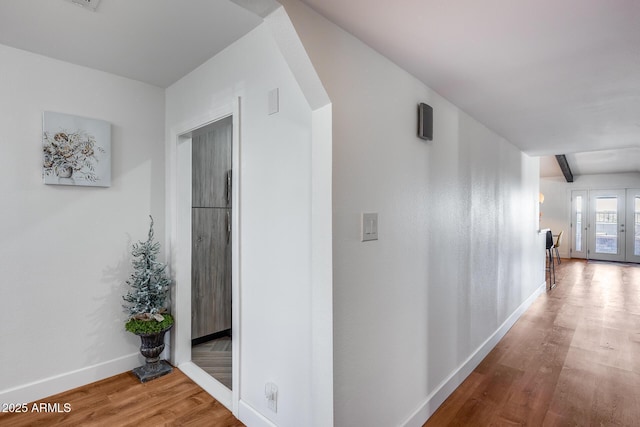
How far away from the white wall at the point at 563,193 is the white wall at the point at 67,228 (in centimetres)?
1088

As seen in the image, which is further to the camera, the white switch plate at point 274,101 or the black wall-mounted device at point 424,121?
the black wall-mounted device at point 424,121

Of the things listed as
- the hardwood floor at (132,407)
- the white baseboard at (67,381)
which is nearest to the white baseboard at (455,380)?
the hardwood floor at (132,407)

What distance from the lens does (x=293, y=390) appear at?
175 cm

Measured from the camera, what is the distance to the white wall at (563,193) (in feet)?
29.3

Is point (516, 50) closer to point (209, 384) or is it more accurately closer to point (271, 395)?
point (271, 395)

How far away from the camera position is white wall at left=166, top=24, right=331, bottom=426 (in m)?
1.69

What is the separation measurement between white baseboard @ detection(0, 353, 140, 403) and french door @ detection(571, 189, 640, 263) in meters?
11.3

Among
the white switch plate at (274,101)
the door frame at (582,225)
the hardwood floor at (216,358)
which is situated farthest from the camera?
the door frame at (582,225)

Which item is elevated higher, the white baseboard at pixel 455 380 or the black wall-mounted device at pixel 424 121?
the black wall-mounted device at pixel 424 121

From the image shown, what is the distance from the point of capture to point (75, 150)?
2.49m

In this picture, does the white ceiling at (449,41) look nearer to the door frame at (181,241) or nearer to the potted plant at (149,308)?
the door frame at (181,241)

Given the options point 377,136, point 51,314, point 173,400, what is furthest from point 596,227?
point 51,314

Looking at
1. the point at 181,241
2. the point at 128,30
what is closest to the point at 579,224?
the point at 181,241

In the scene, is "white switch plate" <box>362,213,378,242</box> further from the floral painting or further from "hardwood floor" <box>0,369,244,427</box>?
the floral painting
